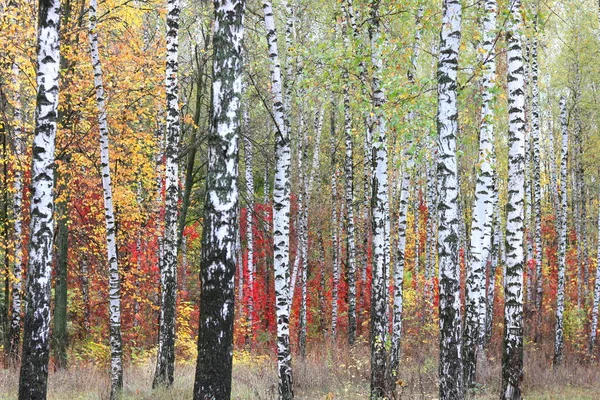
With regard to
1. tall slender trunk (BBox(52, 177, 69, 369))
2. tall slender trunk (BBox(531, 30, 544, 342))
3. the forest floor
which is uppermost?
tall slender trunk (BBox(531, 30, 544, 342))

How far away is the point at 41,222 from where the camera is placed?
284 inches

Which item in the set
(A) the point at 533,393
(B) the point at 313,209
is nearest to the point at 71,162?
(A) the point at 533,393

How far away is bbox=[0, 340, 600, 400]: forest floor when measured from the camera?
1116cm

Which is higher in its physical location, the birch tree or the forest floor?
the birch tree

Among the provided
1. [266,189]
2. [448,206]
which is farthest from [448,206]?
[266,189]

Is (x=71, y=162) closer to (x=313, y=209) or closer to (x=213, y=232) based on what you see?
(x=213, y=232)

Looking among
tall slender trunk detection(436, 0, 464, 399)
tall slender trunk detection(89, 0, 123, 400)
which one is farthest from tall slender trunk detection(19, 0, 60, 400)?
tall slender trunk detection(436, 0, 464, 399)

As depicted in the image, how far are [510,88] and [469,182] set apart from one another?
21549 millimetres

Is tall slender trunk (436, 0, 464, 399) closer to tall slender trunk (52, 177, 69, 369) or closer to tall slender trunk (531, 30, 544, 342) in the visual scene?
tall slender trunk (52, 177, 69, 369)

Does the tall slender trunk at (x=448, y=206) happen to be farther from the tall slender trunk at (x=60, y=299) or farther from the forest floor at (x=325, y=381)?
the tall slender trunk at (x=60, y=299)

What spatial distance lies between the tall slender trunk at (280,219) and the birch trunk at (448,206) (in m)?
3.15

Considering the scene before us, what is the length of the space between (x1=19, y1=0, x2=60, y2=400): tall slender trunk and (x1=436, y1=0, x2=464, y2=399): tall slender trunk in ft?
17.4

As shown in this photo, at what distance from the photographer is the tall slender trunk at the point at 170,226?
37.7 feet

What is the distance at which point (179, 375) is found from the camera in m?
13.2
